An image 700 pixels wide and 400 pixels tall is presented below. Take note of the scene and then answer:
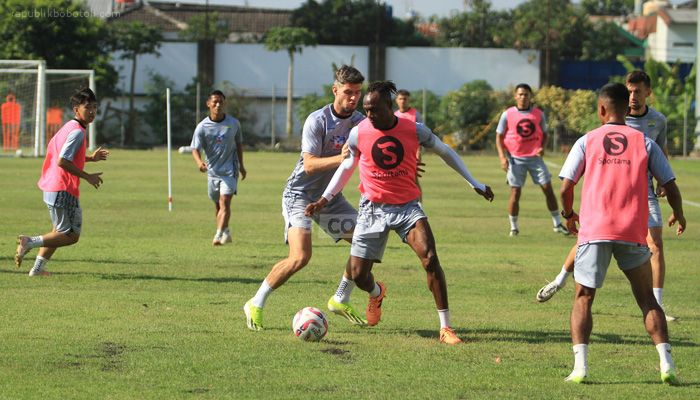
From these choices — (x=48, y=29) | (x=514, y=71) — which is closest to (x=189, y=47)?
(x=48, y=29)

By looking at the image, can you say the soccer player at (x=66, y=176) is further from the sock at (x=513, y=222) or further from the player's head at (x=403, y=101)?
the player's head at (x=403, y=101)

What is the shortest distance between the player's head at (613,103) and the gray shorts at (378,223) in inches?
73.8

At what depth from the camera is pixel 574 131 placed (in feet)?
177

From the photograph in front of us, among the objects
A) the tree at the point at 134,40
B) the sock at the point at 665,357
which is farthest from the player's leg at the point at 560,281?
the tree at the point at 134,40

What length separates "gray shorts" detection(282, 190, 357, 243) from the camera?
33.6ft

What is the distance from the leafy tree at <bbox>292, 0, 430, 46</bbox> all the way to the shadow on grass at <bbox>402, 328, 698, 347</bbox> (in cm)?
6368

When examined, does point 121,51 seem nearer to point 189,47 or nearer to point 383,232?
point 189,47

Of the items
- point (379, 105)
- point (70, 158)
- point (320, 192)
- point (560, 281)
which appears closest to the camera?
point (379, 105)

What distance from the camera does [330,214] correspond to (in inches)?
410

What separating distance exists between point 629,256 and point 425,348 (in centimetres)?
185

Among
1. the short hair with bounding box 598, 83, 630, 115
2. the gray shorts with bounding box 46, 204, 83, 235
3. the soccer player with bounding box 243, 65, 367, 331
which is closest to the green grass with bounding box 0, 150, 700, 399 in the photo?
the soccer player with bounding box 243, 65, 367, 331

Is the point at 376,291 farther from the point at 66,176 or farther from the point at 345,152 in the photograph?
the point at 66,176

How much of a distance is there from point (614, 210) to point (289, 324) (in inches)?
132

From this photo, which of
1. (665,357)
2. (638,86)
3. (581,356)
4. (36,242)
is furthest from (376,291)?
(36,242)
